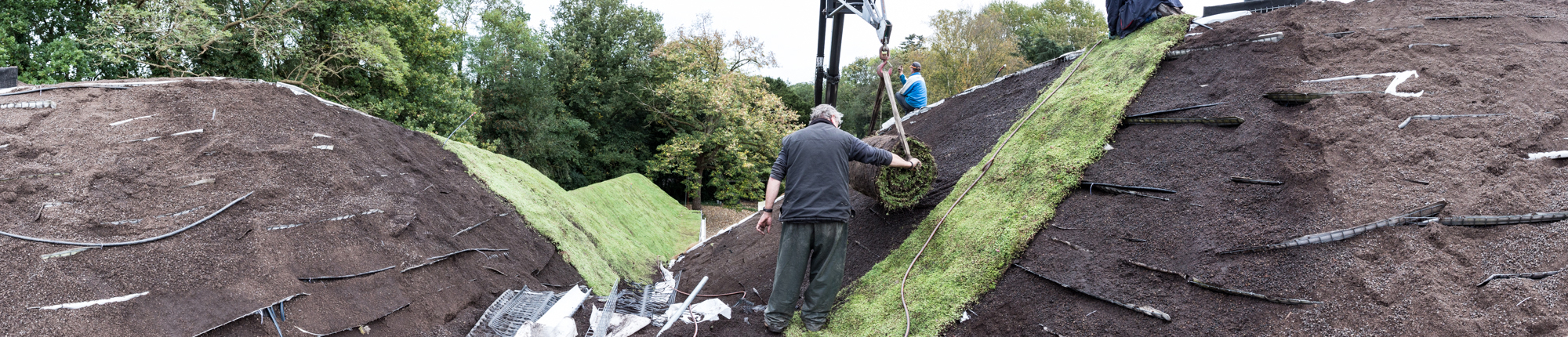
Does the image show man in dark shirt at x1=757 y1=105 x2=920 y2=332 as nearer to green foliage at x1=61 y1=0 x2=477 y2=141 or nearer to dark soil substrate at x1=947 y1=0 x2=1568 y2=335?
dark soil substrate at x1=947 y1=0 x2=1568 y2=335

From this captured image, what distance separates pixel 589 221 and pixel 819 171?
250 inches

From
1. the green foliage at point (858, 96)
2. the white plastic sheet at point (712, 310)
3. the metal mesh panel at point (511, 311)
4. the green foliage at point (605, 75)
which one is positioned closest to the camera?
the metal mesh panel at point (511, 311)

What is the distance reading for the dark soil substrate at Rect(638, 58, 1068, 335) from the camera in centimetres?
518

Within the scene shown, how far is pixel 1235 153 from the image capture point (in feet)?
14.0

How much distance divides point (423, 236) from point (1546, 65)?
819 centimetres

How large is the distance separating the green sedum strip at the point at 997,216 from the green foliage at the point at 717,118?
49.4 ft

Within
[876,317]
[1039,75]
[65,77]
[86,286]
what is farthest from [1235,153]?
[65,77]

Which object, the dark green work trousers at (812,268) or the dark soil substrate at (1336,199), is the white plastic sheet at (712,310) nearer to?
the dark green work trousers at (812,268)

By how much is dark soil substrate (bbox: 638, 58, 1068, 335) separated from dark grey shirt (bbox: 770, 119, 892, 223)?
0.98 meters

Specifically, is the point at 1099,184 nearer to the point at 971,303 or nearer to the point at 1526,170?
the point at 971,303

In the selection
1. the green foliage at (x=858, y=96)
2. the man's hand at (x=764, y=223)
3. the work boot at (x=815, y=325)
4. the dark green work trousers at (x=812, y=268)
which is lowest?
the green foliage at (x=858, y=96)

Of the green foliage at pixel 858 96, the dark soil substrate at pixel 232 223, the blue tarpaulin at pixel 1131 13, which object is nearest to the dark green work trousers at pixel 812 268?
the dark soil substrate at pixel 232 223

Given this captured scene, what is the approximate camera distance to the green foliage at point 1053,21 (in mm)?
27953

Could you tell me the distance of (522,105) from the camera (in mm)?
22031
